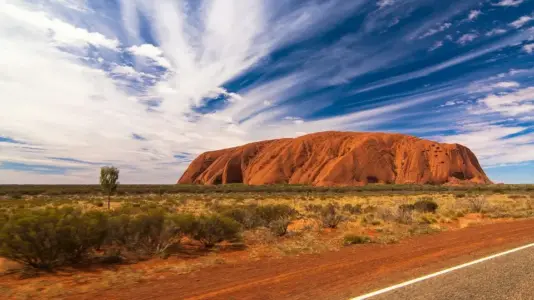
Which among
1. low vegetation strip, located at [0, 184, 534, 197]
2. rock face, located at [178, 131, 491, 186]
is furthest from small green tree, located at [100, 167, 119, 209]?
rock face, located at [178, 131, 491, 186]

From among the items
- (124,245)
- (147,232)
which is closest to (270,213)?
(147,232)

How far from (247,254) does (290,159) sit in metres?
115

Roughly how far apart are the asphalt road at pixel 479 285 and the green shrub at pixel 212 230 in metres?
6.89

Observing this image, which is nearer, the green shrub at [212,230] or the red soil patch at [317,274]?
the red soil patch at [317,274]

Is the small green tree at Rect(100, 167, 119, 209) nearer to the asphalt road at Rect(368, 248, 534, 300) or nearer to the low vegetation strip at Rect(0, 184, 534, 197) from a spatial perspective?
the asphalt road at Rect(368, 248, 534, 300)

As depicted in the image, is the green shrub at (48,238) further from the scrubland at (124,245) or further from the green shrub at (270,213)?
the green shrub at (270,213)

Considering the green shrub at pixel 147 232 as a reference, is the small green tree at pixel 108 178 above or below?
above

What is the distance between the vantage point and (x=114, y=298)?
6035mm

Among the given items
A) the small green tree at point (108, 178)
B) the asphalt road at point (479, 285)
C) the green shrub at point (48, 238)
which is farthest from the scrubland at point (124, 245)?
the small green tree at point (108, 178)

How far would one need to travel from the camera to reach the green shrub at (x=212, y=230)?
37.7 feet

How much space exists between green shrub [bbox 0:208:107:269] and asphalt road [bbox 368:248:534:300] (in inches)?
292

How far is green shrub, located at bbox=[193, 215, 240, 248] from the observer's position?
11.5 meters

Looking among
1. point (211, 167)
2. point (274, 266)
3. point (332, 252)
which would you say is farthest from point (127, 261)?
point (211, 167)

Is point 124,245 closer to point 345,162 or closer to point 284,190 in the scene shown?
point 284,190
